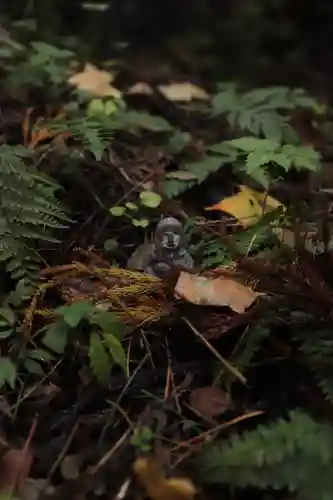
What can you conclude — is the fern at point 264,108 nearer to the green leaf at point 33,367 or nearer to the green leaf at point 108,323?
the green leaf at point 108,323

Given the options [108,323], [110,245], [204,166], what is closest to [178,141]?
[204,166]

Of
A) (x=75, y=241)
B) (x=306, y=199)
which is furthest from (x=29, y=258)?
(x=306, y=199)

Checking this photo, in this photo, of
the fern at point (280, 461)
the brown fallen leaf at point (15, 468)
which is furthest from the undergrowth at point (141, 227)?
the brown fallen leaf at point (15, 468)

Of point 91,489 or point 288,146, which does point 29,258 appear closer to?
point 91,489

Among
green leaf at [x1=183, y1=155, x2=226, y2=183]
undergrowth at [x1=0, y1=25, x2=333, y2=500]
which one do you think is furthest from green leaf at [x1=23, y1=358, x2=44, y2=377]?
green leaf at [x1=183, y1=155, x2=226, y2=183]

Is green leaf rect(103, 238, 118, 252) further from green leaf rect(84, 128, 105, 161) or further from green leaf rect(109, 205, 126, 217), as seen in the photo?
green leaf rect(84, 128, 105, 161)

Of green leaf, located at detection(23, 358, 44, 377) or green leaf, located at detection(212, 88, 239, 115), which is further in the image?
green leaf, located at detection(212, 88, 239, 115)

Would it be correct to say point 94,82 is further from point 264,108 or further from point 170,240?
point 170,240
